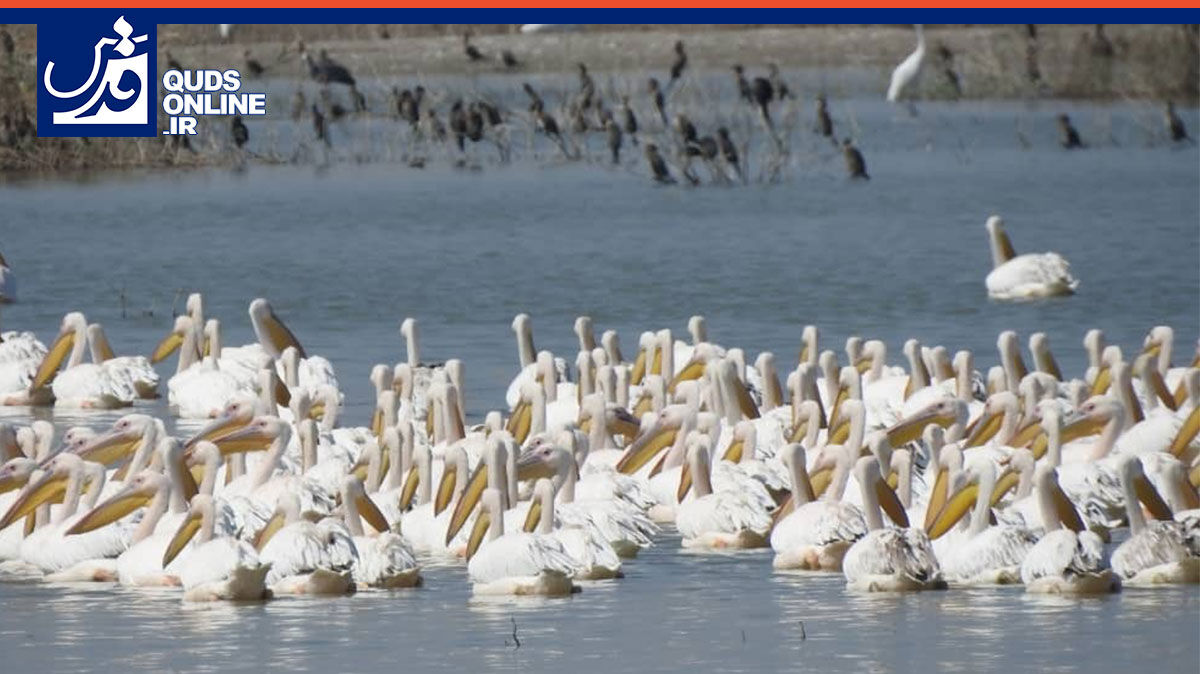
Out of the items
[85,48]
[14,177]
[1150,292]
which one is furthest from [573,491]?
[14,177]

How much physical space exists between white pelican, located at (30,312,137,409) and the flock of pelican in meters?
1.80

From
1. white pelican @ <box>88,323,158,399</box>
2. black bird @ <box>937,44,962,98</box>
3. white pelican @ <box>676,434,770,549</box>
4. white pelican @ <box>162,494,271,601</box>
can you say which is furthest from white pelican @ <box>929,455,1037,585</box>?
black bird @ <box>937,44,962,98</box>

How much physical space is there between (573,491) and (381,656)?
7.10 ft

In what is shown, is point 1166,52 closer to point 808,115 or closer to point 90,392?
point 808,115

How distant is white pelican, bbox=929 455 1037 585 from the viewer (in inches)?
396

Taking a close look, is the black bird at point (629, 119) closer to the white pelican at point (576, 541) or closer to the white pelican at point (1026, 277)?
the white pelican at point (1026, 277)

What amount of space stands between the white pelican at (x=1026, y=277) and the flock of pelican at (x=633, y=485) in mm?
6697

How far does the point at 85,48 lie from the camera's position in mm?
12523

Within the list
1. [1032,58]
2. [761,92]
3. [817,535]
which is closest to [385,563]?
[817,535]

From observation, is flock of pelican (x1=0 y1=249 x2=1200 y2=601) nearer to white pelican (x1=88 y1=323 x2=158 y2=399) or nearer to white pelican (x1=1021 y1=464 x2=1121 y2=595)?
white pelican (x1=1021 y1=464 x2=1121 y2=595)

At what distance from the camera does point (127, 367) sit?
15867 millimetres

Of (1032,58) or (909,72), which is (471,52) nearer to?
(909,72)

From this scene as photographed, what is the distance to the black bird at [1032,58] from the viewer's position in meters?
40.2

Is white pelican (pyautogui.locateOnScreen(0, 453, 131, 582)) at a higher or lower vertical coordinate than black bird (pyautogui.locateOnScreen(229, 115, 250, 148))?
lower
